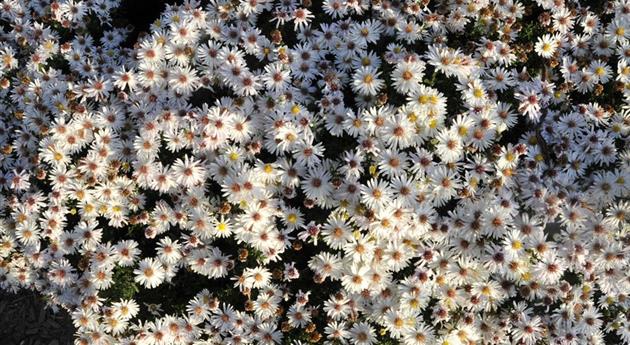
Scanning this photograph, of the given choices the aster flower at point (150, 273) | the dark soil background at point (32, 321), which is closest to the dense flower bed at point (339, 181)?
the aster flower at point (150, 273)

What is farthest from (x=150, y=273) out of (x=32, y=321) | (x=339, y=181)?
(x=32, y=321)

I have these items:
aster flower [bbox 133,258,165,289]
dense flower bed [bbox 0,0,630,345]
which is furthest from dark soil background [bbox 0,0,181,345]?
aster flower [bbox 133,258,165,289]

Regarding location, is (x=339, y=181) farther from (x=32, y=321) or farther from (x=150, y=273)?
(x=32, y=321)

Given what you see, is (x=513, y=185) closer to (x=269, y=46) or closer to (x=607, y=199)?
(x=607, y=199)

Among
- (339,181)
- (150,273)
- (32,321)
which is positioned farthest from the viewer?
(32,321)

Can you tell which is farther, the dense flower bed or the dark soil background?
the dark soil background

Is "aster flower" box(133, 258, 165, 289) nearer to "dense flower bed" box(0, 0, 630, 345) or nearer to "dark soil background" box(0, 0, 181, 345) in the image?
"dense flower bed" box(0, 0, 630, 345)

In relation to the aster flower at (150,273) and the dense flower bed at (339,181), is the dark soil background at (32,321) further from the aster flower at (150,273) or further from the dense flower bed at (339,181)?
the aster flower at (150,273)

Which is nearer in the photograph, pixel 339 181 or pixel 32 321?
pixel 339 181
